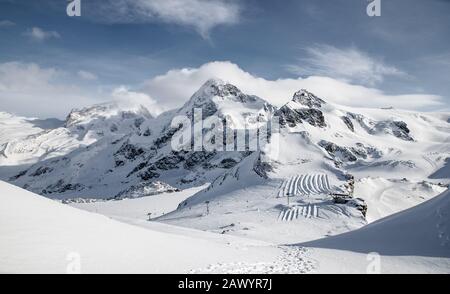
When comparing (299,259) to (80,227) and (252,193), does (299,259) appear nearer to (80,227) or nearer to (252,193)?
(80,227)

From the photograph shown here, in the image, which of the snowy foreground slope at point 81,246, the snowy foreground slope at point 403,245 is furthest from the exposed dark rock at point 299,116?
the snowy foreground slope at point 81,246

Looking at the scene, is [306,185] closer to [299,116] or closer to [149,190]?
[149,190]

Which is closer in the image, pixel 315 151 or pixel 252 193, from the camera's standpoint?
pixel 252 193

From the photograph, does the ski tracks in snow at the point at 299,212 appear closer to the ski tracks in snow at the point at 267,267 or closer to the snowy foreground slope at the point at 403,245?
the snowy foreground slope at the point at 403,245

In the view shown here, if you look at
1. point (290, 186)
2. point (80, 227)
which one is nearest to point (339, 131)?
point (290, 186)
